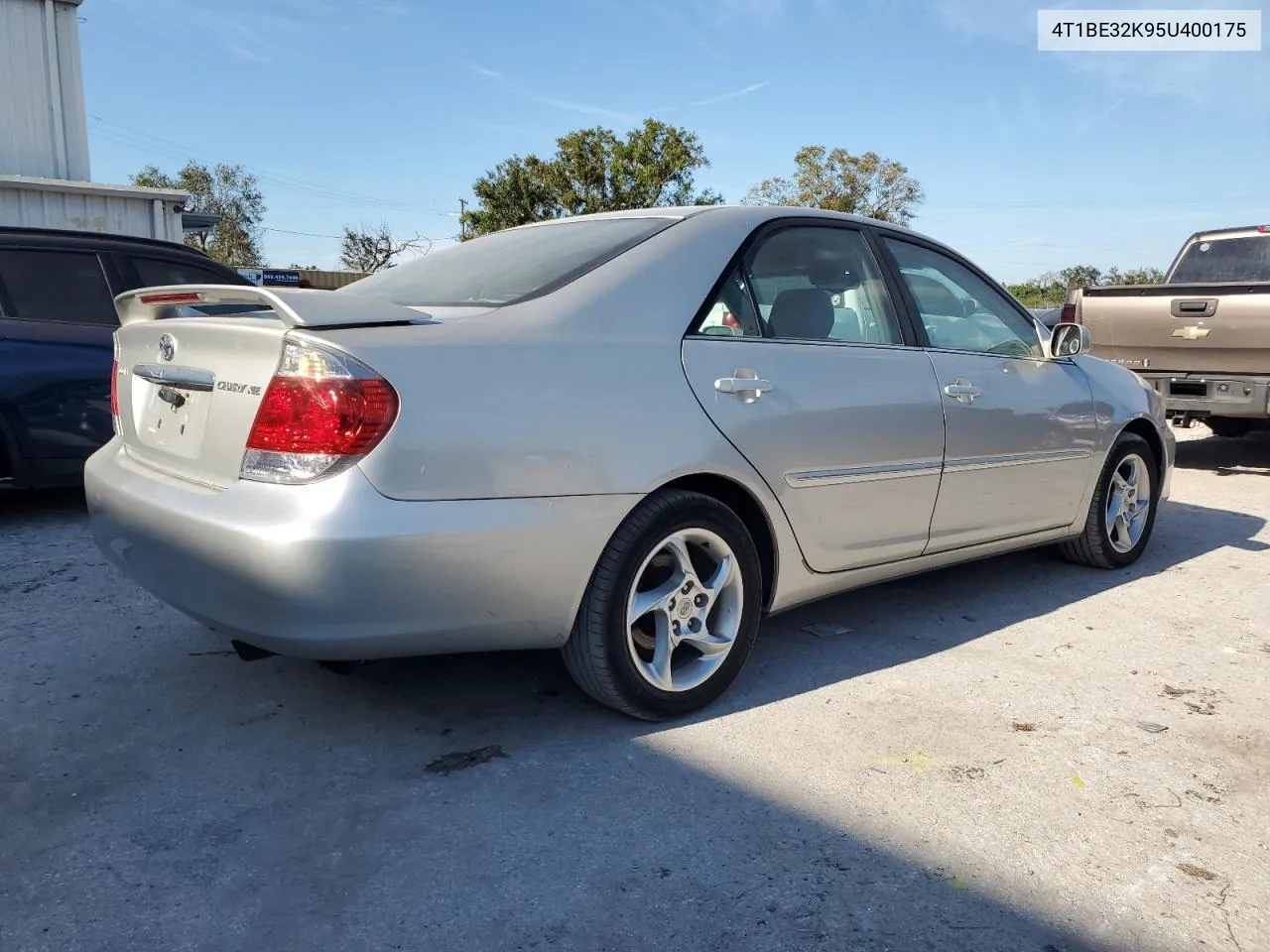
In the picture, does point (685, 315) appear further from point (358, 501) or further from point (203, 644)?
point (203, 644)

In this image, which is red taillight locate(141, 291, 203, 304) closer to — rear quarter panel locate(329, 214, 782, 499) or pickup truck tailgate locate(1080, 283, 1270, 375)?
rear quarter panel locate(329, 214, 782, 499)

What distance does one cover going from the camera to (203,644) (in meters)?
3.54

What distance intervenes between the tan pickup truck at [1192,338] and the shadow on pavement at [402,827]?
5.45m

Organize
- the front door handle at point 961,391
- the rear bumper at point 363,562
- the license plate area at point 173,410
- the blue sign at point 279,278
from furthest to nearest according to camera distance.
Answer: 1. the blue sign at point 279,278
2. the front door handle at point 961,391
3. the license plate area at point 173,410
4. the rear bumper at point 363,562

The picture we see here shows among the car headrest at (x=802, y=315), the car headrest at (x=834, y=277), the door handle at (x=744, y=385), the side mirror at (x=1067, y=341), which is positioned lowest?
the door handle at (x=744, y=385)

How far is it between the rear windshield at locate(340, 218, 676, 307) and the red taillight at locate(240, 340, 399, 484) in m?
0.60

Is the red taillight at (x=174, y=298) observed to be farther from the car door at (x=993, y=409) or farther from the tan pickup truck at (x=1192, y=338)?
the tan pickup truck at (x=1192, y=338)

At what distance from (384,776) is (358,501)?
2.56 feet

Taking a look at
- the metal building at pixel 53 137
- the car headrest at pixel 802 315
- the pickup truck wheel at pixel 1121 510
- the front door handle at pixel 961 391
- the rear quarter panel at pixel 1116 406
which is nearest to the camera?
the car headrest at pixel 802 315

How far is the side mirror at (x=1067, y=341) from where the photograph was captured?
14.2 ft

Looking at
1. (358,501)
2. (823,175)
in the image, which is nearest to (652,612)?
(358,501)

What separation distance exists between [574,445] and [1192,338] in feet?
21.8

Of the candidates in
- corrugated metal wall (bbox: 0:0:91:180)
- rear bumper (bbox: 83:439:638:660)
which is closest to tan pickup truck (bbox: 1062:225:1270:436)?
rear bumper (bbox: 83:439:638:660)

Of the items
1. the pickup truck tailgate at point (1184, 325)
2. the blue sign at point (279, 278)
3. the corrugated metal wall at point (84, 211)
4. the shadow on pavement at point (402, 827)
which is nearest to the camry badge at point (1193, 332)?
the pickup truck tailgate at point (1184, 325)
